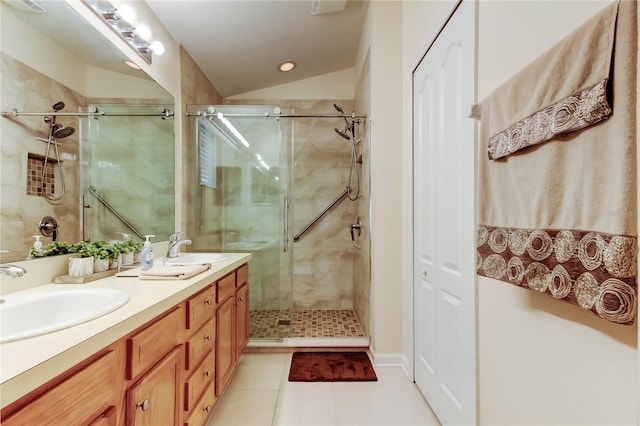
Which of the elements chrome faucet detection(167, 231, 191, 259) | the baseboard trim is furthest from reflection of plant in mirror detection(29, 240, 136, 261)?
the baseboard trim

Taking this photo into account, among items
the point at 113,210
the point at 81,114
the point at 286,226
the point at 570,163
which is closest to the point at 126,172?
the point at 113,210

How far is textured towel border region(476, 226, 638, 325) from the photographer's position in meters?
0.52

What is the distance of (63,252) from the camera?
1.26m

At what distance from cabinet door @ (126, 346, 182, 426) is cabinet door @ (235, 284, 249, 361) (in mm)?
803

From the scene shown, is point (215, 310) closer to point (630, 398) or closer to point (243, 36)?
point (630, 398)

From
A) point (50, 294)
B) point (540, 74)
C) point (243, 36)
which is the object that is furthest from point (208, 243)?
point (540, 74)

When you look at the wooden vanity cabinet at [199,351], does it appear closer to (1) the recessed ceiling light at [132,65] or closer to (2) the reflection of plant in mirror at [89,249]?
(2) the reflection of plant in mirror at [89,249]

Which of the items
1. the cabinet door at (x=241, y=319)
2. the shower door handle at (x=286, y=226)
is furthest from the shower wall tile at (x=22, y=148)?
the shower door handle at (x=286, y=226)

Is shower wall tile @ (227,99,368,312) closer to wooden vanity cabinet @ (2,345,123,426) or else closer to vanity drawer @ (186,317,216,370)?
vanity drawer @ (186,317,216,370)

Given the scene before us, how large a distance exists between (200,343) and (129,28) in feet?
6.46

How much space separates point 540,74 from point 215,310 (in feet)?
5.56

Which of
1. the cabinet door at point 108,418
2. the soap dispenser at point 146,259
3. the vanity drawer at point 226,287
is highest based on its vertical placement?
the soap dispenser at point 146,259

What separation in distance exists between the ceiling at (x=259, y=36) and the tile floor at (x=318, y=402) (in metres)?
2.73

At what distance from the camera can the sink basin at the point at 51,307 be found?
32.7 inches
